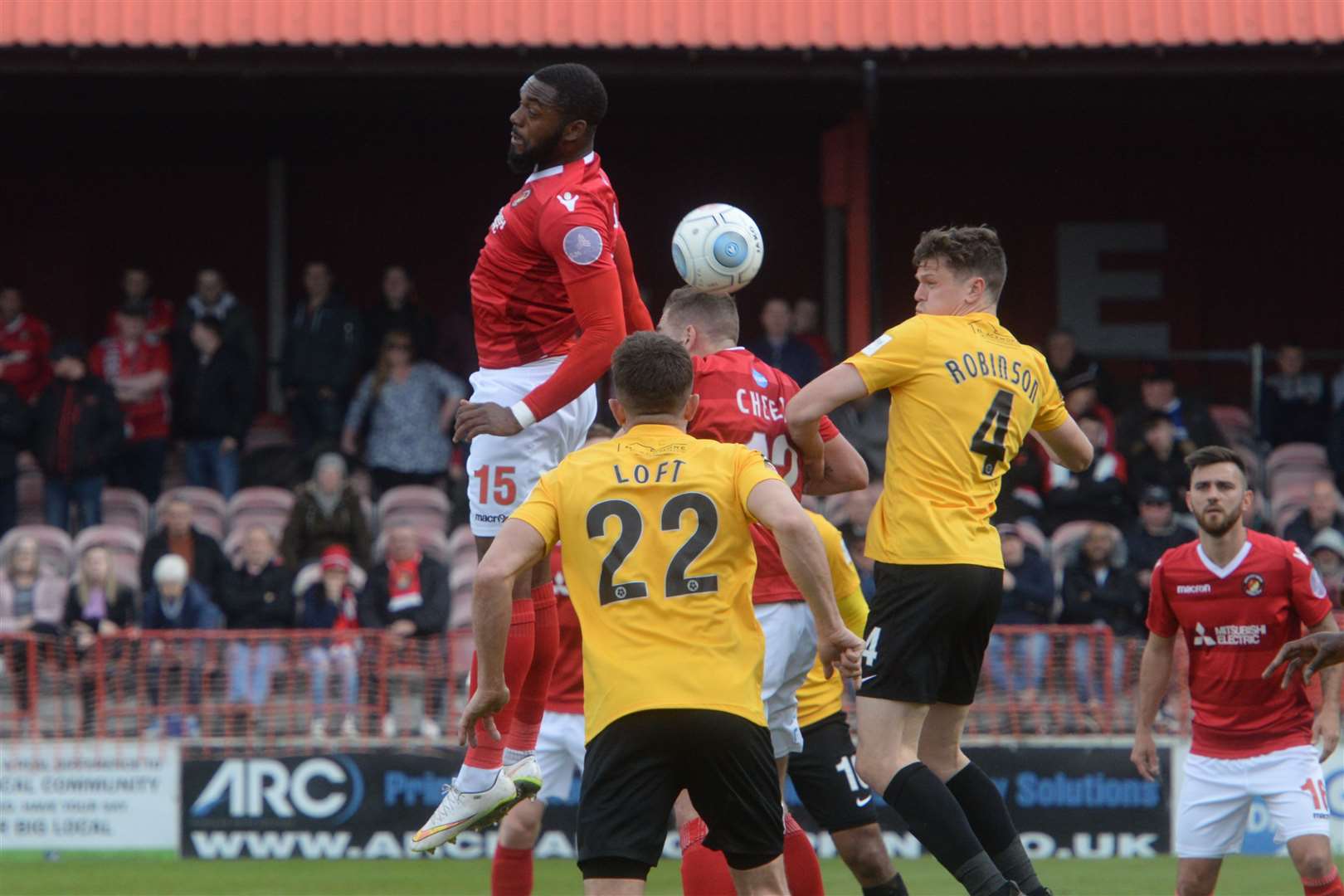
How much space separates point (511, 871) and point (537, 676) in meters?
1.46

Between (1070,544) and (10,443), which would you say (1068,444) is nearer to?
(1070,544)

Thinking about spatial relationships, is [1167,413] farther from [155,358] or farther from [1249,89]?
[155,358]

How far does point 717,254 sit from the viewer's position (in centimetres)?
702

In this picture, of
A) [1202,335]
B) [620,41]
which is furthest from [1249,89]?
[620,41]

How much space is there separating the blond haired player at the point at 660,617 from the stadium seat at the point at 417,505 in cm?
835

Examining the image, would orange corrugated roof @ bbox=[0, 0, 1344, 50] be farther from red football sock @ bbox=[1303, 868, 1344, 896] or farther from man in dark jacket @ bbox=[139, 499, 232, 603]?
red football sock @ bbox=[1303, 868, 1344, 896]

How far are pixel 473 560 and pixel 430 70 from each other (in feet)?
10.7

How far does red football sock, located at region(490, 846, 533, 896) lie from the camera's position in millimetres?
7840

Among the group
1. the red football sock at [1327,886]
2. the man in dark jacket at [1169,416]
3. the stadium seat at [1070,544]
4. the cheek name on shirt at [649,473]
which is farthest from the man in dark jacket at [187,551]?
the cheek name on shirt at [649,473]

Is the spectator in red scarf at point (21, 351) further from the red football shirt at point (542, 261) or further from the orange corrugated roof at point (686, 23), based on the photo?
the red football shirt at point (542, 261)

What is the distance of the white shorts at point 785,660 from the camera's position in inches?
266

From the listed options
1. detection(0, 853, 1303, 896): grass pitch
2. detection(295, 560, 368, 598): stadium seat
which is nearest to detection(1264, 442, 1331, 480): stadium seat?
detection(0, 853, 1303, 896): grass pitch

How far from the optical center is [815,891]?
23.8ft

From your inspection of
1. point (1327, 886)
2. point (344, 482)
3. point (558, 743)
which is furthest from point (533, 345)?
point (344, 482)
